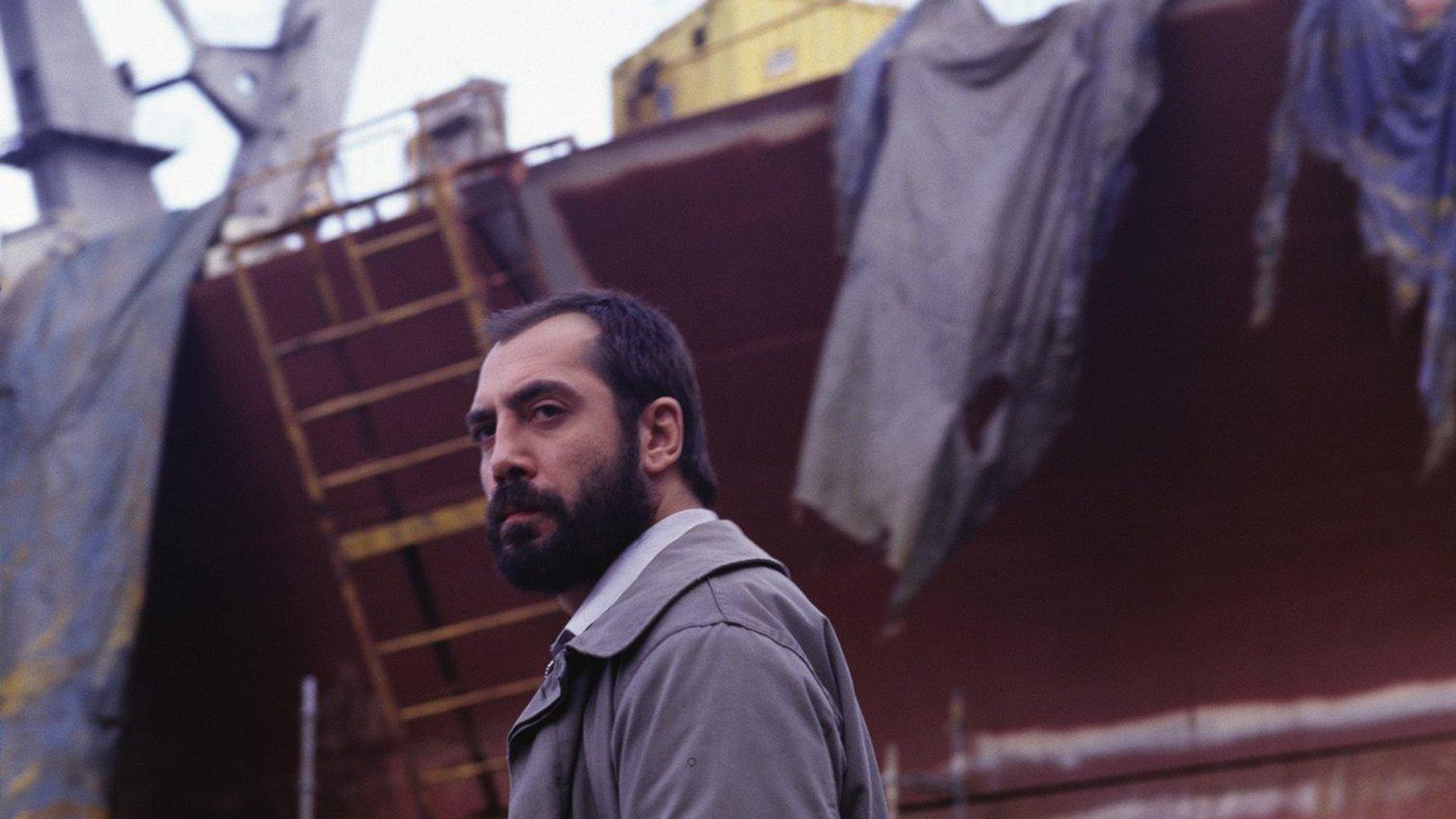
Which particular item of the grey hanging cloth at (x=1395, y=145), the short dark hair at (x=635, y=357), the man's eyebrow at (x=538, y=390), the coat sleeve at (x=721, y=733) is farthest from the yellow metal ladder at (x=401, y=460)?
the coat sleeve at (x=721, y=733)

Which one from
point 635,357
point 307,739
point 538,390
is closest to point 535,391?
point 538,390

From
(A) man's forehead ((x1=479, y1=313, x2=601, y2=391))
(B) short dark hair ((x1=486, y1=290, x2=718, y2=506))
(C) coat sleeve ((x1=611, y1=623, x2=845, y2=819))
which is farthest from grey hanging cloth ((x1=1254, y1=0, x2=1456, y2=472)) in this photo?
(C) coat sleeve ((x1=611, y1=623, x2=845, y2=819))

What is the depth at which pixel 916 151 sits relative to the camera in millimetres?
5445

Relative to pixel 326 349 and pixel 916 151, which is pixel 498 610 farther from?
pixel 916 151

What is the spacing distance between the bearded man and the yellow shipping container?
19.4 ft

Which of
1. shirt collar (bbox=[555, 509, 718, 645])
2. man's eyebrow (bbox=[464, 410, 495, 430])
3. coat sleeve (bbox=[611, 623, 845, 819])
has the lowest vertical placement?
coat sleeve (bbox=[611, 623, 845, 819])

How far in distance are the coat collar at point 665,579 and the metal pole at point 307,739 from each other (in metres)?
5.43

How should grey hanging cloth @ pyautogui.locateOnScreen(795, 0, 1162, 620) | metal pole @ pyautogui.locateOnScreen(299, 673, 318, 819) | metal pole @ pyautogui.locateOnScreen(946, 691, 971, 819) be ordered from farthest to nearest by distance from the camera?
metal pole @ pyautogui.locateOnScreen(299, 673, 318, 819)
metal pole @ pyautogui.locateOnScreen(946, 691, 971, 819)
grey hanging cloth @ pyautogui.locateOnScreen(795, 0, 1162, 620)

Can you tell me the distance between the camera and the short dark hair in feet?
5.11

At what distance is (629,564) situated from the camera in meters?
1.50

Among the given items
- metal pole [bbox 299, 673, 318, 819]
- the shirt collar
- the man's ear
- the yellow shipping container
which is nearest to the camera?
the shirt collar

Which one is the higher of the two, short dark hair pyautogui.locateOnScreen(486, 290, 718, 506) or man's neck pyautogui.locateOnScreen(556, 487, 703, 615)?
short dark hair pyautogui.locateOnScreen(486, 290, 718, 506)

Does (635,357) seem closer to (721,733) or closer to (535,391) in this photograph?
(535,391)

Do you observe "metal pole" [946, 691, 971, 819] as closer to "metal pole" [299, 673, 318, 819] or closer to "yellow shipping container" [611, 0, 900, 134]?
"metal pole" [299, 673, 318, 819]
